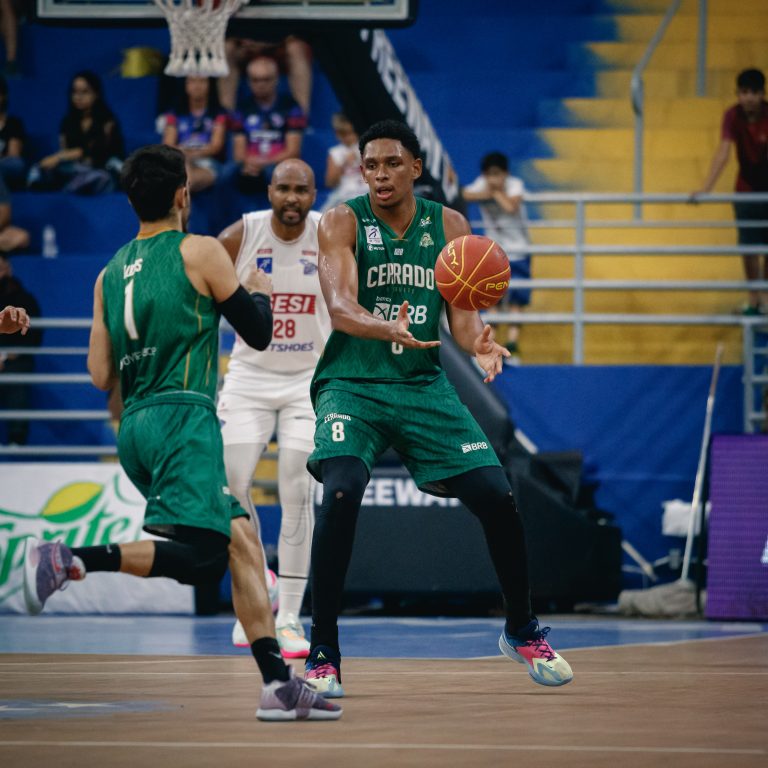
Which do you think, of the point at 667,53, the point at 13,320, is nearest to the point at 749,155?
the point at 667,53

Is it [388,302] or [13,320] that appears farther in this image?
[388,302]

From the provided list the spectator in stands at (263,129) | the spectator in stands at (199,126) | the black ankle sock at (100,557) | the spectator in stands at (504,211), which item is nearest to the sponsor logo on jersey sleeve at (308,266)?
the black ankle sock at (100,557)

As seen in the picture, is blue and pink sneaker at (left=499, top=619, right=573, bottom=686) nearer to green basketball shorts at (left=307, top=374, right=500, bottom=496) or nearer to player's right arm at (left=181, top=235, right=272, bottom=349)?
green basketball shorts at (left=307, top=374, right=500, bottom=496)

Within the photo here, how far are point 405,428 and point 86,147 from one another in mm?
10866

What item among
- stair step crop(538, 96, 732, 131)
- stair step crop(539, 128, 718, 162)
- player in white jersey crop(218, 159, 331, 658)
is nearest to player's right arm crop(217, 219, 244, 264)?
player in white jersey crop(218, 159, 331, 658)

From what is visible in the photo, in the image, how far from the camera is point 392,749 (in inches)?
185

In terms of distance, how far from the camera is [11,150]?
16812mm

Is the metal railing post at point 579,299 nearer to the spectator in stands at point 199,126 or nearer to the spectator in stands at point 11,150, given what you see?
the spectator in stands at point 199,126

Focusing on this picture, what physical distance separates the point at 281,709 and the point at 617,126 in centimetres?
1350

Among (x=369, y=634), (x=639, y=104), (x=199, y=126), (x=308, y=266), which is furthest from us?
(x=199, y=126)

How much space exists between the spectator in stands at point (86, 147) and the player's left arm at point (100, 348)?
1092cm

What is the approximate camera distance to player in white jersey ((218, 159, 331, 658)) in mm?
8836

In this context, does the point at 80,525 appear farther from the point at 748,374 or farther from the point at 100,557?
the point at 100,557

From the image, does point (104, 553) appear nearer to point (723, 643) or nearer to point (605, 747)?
point (605, 747)
